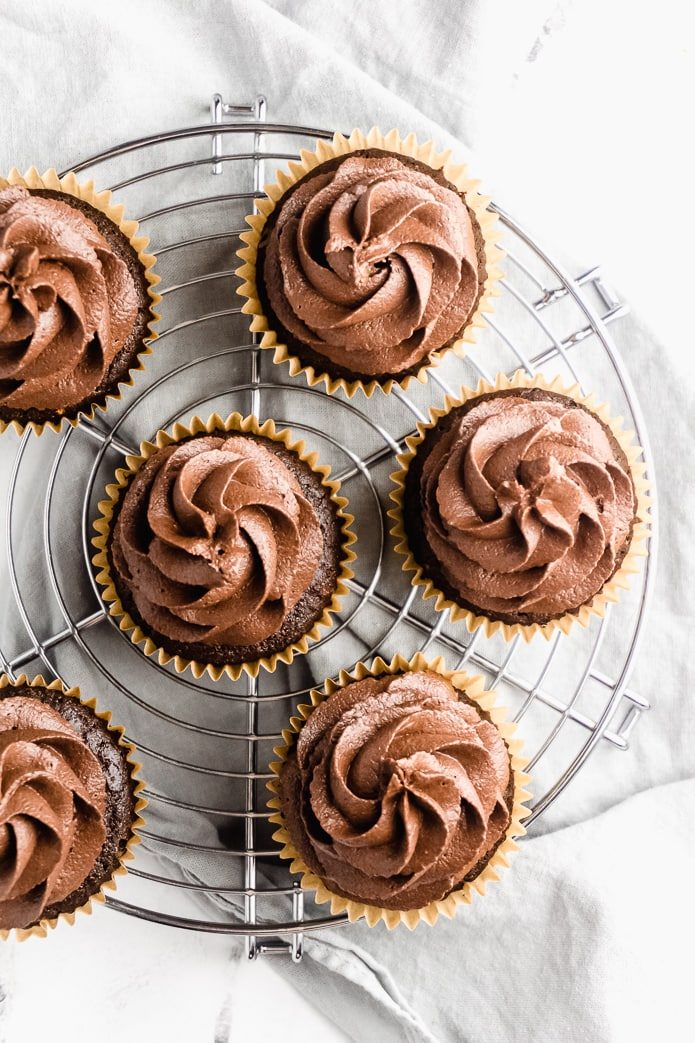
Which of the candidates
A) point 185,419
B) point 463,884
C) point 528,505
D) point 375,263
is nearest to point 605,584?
point 528,505

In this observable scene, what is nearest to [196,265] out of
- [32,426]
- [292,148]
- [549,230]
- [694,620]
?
[292,148]

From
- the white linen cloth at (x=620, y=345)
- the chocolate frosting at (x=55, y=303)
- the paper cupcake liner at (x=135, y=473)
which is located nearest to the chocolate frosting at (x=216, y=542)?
the paper cupcake liner at (x=135, y=473)

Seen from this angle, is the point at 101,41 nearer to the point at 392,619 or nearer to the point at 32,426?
the point at 32,426

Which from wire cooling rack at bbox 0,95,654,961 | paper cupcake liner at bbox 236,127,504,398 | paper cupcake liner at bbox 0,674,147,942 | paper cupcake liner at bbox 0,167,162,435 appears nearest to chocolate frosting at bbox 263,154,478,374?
paper cupcake liner at bbox 236,127,504,398

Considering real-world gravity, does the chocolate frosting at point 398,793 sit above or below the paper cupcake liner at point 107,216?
below

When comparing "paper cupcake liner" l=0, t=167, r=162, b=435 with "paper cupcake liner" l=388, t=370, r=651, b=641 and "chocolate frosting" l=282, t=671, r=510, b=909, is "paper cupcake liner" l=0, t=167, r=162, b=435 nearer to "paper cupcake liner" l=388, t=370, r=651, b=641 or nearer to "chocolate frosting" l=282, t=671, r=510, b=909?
"paper cupcake liner" l=388, t=370, r=651, b=641

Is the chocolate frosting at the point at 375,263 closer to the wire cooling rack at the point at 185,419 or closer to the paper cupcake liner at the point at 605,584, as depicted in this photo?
the paper cupcake liner at the point at 605,584
